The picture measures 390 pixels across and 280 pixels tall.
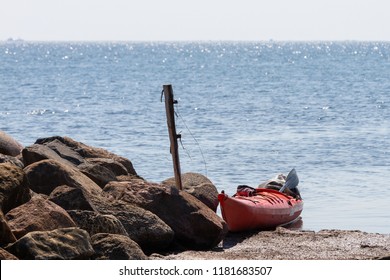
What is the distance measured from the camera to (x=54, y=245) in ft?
39.1

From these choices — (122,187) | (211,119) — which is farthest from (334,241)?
(211,119)

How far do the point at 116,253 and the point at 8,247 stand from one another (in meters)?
1.26

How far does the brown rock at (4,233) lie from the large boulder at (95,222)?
118 centimetres

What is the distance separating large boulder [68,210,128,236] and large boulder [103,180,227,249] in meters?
1.63

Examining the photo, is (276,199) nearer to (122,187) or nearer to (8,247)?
(122,187)

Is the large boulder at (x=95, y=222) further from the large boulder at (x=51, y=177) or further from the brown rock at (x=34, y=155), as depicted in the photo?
the brown rock at (x=34, y=155)

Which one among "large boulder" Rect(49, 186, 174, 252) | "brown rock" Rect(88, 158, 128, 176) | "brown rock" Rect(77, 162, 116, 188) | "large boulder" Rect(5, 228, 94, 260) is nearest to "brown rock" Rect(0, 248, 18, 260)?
"large boulder" Rect(5, 228, 94, 260)

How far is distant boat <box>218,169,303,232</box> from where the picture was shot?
17156 mm

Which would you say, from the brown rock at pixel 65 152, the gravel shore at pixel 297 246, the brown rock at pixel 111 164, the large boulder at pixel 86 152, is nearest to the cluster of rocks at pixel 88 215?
the brown rock at pixel 65 152

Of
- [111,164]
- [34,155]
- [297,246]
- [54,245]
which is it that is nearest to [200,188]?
[111,164]

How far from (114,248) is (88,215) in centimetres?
113

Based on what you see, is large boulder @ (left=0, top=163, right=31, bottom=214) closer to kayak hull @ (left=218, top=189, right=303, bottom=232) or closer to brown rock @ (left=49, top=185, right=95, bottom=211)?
brown rock @ (left=49, top=185, right=95, bottom=211)

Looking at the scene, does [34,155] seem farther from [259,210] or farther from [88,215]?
[259,210]

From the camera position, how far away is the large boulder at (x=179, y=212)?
15094mm
